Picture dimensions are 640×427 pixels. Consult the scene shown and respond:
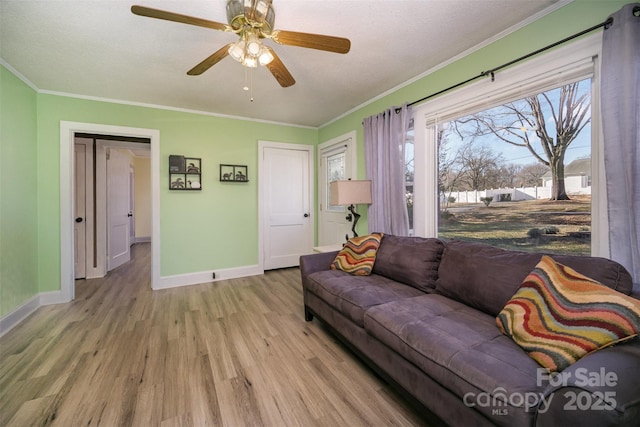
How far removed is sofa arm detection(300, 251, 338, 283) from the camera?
252 cm

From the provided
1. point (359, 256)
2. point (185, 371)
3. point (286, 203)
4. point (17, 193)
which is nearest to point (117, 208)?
point (17, 193)

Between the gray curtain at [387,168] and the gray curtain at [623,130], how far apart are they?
1441mm

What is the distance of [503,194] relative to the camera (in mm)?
2156

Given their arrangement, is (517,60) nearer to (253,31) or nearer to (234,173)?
(253,31)

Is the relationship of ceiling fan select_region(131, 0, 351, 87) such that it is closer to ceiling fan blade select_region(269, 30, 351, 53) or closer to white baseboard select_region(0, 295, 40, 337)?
ceiling fan blade select_region(269, 30, 351, 53)

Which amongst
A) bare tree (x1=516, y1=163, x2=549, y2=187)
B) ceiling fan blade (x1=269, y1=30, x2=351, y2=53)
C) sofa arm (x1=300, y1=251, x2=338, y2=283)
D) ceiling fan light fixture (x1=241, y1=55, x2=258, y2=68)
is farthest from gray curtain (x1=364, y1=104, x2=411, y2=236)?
ceiling fan light fixture (x1=241, y1=55, x2=258, y2=68)

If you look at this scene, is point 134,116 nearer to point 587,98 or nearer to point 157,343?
point 157,343

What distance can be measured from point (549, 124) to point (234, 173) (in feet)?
12.0

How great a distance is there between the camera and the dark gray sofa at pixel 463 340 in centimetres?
81

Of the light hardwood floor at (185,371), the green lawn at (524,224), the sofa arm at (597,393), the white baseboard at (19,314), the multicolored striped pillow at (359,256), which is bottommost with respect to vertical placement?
the light hardwood floor at (185,371)

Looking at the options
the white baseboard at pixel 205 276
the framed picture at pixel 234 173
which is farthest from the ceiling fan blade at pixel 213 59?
the white baseboard at pixel 205 276

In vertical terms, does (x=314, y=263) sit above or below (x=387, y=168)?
below

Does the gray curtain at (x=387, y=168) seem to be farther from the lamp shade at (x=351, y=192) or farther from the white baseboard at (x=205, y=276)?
the white baseboard at (x=205, y=276)

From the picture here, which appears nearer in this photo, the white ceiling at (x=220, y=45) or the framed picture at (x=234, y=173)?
the white ceiling at (x=220, y=45)
